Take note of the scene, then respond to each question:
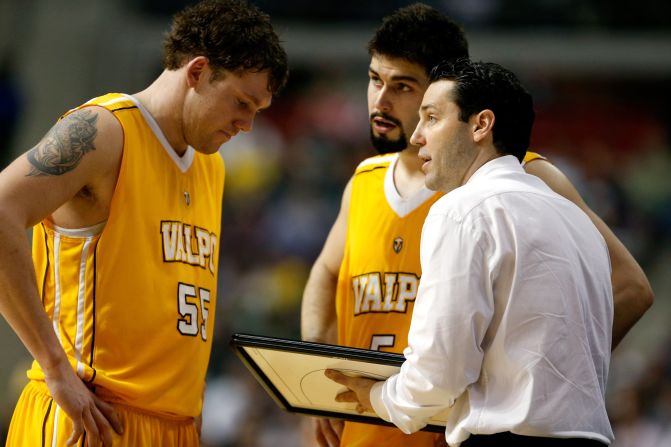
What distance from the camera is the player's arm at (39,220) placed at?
3084 mm

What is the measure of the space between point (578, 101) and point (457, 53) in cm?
911

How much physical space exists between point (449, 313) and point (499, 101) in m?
0.77

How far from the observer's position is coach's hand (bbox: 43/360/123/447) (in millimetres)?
3150

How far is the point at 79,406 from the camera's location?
3.18m

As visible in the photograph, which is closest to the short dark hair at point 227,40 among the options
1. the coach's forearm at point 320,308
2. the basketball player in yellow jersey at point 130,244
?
the basketball player in yellow jersey at point 130,244

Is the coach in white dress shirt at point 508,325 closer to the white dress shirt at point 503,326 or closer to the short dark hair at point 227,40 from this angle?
the white dress shirt at point 503,326

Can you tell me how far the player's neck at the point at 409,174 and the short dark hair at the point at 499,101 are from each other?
2.62ft

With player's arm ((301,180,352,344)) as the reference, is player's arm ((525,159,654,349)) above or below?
above

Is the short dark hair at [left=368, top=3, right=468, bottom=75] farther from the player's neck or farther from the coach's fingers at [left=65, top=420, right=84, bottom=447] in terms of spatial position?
the coach's fingers at [left=65, top=420, right=84, bottom=447]

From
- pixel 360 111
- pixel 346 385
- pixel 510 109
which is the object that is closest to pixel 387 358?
pixel 346 385

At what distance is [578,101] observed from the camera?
41.8 feet

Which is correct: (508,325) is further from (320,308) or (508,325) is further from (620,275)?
(320,308)

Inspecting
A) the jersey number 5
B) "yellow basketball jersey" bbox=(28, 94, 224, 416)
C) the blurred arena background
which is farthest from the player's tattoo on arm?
the blurred arena background

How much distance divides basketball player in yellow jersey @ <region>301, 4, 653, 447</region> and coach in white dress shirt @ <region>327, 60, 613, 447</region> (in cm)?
77
